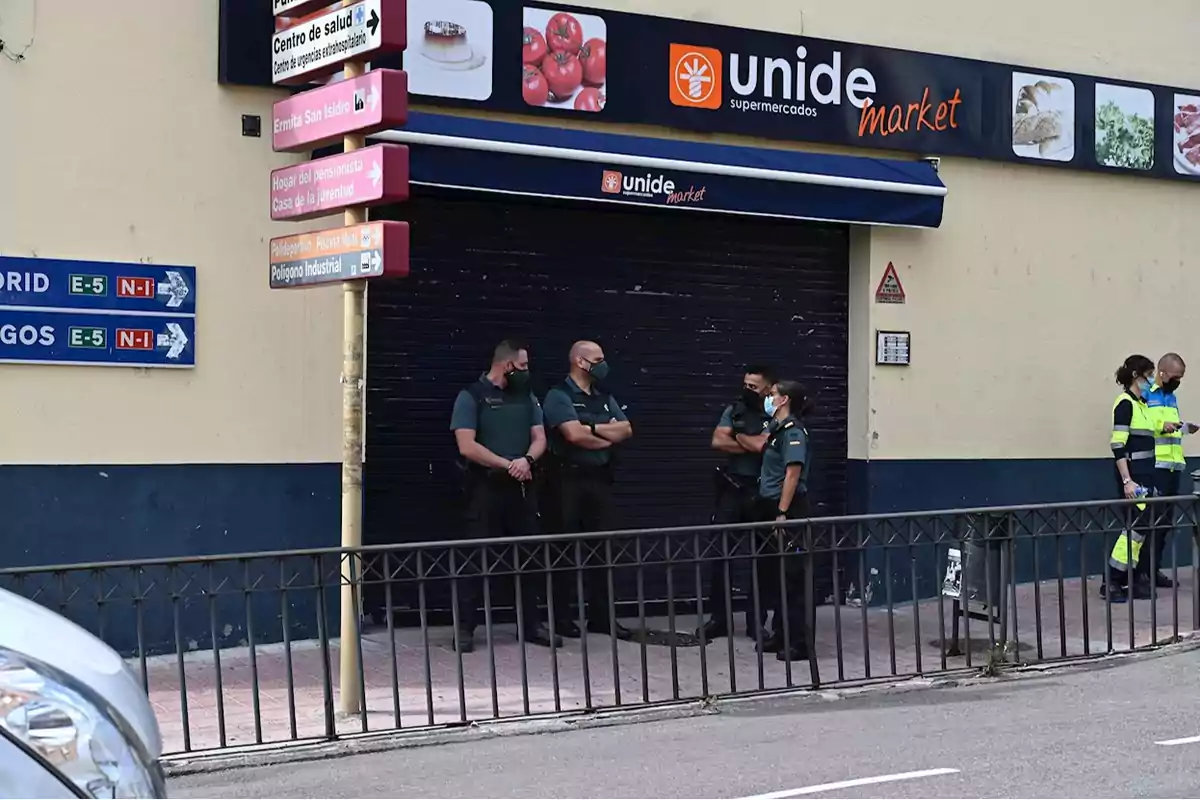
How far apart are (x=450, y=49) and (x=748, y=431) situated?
350 centimetres

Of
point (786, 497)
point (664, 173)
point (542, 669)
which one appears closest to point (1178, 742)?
point (786, 497)

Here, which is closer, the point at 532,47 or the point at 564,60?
the point at 532,47

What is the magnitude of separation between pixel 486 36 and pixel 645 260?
7.30ft

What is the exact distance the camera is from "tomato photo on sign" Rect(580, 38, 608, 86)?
1173cm

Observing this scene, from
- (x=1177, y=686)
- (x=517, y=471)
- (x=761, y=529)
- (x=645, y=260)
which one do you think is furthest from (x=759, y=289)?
(x=1177, y=686)

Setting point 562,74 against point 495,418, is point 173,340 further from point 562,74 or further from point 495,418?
point 562,74

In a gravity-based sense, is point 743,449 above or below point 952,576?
above

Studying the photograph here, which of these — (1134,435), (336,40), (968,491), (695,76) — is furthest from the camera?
(968,491)

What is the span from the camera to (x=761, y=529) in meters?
9.31

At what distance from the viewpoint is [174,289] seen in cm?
1038

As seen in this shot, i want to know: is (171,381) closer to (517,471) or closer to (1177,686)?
(517,471)

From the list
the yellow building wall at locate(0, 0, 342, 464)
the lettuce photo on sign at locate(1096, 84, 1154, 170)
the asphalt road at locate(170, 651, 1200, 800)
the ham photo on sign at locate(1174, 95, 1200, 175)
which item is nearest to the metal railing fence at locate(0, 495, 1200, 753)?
the asphalt road at locate(170, 651, 1200, 800)

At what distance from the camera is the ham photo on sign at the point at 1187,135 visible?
14812mm

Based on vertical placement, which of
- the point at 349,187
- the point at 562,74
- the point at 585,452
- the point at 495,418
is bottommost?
the point at 585,452
